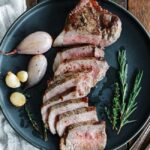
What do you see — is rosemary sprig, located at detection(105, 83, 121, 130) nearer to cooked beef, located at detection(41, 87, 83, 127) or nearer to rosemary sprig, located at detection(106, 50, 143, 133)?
rosemary sprig, located at detection(106, 50, 143, 133)

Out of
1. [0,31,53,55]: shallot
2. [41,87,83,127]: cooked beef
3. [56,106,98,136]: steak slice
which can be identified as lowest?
[56,106,98,136]: steak slice

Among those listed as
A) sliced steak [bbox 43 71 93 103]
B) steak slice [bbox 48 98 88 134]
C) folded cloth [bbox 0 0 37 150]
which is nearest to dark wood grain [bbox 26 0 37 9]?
folded cloth [bbox 0 0 37 150]

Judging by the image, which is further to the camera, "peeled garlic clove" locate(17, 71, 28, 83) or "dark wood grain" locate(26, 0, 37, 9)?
"dark wood grain" locate(26, 0, 37, 9)

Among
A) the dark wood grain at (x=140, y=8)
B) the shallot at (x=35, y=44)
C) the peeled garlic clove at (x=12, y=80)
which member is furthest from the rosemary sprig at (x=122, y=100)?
the peeled garlic clove at (x=12, y=80)

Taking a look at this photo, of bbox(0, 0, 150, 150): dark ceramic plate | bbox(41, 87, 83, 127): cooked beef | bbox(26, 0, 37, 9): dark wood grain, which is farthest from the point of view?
bbox(26, 0, 37, 9): dark wood grain

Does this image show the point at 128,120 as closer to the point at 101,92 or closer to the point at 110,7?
the point at 101,92

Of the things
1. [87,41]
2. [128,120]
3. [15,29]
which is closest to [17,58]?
[15,29]
